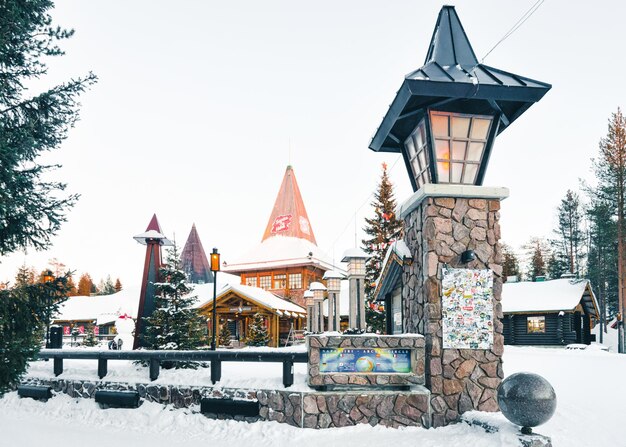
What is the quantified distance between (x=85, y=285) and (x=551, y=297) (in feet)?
238

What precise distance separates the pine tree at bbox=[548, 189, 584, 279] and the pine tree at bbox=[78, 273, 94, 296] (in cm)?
6735

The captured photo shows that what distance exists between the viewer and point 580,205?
48.8 meters

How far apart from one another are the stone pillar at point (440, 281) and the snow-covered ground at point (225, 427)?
553 mm

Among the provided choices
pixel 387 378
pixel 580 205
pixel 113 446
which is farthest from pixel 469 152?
pixel 580 205

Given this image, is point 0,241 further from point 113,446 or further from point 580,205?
point 580,205

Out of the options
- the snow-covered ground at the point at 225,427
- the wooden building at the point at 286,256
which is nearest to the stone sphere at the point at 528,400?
the snow-covered ground at the point at 225,427

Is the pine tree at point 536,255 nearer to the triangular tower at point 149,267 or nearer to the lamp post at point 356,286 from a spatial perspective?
the lamp post at point 356,286

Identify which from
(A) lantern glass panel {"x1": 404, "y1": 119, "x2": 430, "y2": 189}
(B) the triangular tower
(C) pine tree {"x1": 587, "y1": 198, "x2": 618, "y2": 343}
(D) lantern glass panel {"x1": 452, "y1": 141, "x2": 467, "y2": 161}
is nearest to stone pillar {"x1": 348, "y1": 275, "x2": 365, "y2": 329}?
(A) lantern glass panel {"x1": 404, "y1": 119, "x2": 430, "y2": 189}

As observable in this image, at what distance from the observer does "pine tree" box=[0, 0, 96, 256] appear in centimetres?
652

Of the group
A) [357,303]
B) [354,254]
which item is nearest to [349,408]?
[357,303]

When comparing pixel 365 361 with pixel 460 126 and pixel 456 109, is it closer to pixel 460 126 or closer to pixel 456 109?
pixel 460 126

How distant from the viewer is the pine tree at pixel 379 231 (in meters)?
26.8

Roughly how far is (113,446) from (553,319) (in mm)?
26845

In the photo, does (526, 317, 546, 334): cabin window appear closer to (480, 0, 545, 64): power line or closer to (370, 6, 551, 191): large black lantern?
(370, 6, 551, 191): large black lantern
